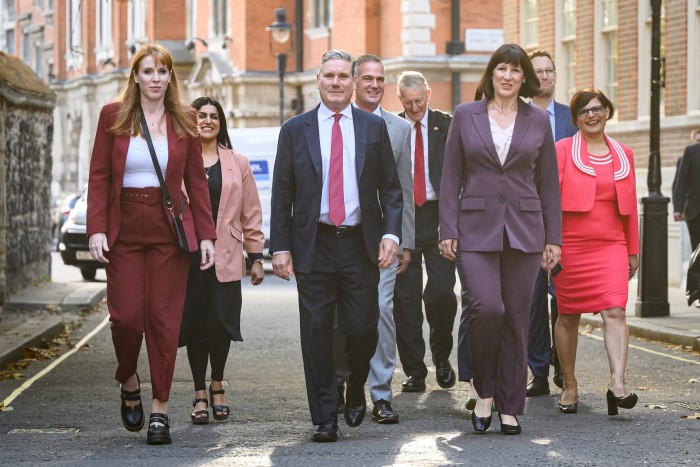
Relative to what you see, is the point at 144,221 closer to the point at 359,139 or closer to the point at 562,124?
the point at 359,139

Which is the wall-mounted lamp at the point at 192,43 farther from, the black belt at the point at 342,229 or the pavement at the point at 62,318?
the black belt at the point at 342,229

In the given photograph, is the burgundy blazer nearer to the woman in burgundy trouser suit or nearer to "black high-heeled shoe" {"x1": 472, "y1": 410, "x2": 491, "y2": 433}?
the woman in burgundy trouser suit

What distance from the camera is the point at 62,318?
16.5 m

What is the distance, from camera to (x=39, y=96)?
2002 cm

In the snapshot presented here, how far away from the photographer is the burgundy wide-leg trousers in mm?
8539

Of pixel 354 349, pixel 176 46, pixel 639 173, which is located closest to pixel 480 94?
pixel 354 349

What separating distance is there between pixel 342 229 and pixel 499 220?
814 mm

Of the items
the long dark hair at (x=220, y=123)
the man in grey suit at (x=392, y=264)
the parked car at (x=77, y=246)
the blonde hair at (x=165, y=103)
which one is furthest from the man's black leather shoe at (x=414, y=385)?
the parked car at (x=77, y=246)

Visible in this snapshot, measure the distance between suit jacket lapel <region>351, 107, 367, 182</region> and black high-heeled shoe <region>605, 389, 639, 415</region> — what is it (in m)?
1.94

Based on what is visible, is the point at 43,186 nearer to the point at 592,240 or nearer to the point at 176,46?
the point at 592,240

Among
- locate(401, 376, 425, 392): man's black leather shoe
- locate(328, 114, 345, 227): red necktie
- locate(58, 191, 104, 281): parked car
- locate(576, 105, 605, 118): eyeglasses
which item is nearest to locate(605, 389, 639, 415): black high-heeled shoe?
locate(576, 105, 605, 118): eyeglasses

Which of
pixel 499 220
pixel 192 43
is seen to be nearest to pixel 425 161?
pixel 499 220

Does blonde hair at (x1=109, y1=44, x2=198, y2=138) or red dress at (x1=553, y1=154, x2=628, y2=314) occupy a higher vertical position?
blonde hair at (x1=109, y1=44, x2=198, y2=138)

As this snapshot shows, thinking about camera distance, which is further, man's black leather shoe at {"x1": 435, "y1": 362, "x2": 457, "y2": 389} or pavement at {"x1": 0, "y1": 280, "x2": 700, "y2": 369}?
pavement at {"x1": 0, "y1": 280, "x2": 700, "y2": 369}
